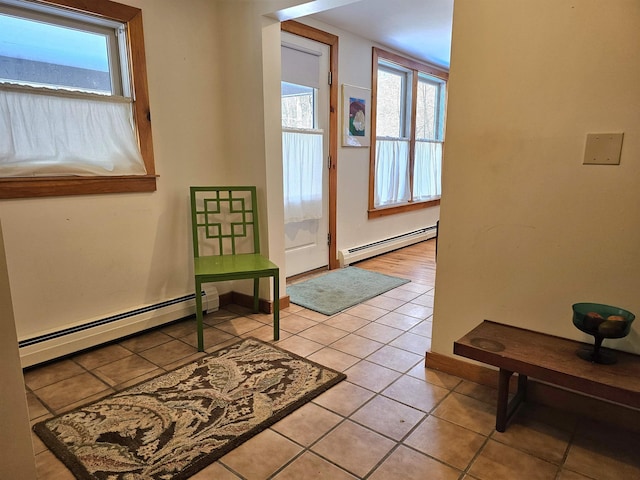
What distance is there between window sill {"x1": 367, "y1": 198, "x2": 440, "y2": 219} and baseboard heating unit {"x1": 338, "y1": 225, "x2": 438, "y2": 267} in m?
0.30

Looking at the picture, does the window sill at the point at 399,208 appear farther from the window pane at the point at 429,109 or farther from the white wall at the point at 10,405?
the white wall at the point at 10,405

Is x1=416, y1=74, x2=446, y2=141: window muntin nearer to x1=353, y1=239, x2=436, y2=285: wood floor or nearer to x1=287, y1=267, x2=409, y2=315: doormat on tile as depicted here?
x1=353, y1=239, x2=436, y2=285: wood floor

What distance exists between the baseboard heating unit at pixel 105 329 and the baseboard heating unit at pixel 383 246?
1.63 metres

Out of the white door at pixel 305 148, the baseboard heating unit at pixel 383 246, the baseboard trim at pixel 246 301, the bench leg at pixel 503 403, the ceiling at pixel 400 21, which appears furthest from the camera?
the baseboard heating unit at pixel 383 246

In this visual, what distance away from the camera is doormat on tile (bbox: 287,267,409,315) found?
3.21 metres

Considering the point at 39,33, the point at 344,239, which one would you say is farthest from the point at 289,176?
the point at 39,33

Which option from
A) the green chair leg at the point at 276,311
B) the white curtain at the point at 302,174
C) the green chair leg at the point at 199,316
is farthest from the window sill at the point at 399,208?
the green chair leg at the point at 199,316

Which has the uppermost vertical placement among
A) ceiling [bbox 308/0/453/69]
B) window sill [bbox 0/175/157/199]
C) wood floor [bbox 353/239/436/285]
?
ceiling [bbox 308/0/453/69]

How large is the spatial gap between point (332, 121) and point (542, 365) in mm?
2940

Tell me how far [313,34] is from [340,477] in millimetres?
3342

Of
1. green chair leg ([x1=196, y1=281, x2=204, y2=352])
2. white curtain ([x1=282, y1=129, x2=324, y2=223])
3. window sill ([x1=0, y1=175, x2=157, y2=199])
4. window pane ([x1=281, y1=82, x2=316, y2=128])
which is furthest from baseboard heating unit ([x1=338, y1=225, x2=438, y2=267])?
window sill ([x1=0, y1=175, x2=157, y2=199])

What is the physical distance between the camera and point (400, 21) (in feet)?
11.6

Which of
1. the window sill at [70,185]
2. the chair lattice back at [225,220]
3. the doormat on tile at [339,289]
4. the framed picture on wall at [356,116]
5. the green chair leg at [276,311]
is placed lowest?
the doormat on tile at [339,289]

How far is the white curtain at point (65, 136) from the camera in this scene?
2.05m
